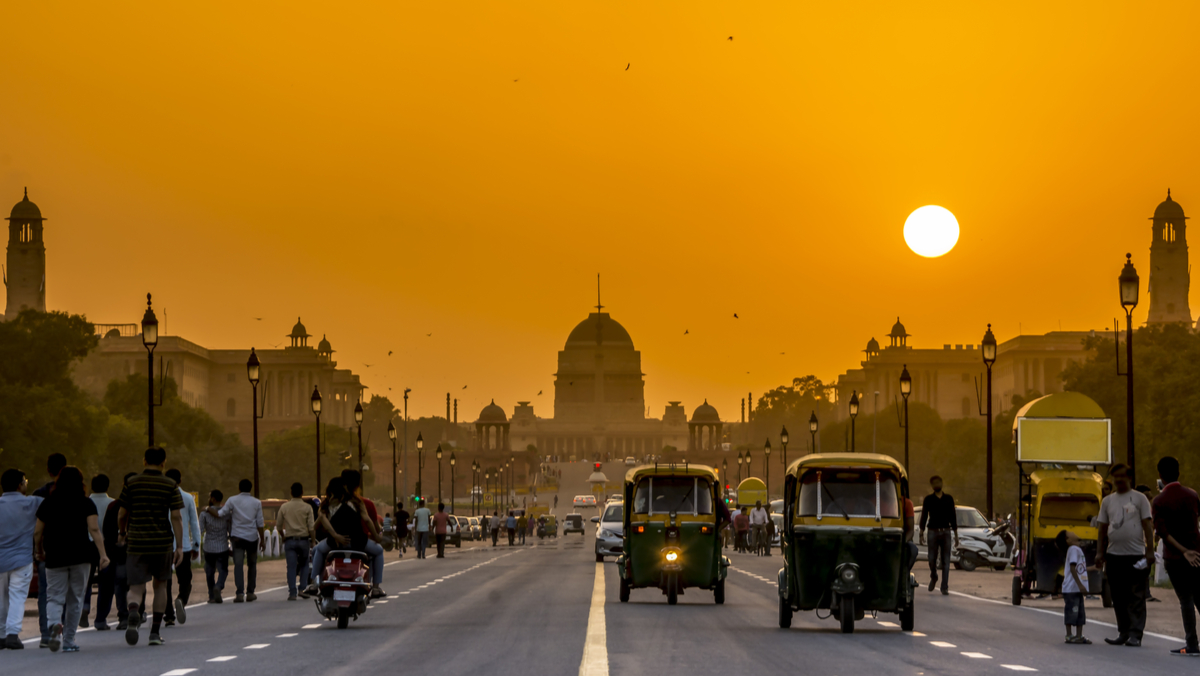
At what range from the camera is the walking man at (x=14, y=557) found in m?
16.7

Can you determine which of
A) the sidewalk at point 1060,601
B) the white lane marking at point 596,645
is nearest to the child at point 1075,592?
the sidewalk at point 1060,601

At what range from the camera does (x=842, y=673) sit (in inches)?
543

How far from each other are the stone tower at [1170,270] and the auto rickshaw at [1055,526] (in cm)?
13163

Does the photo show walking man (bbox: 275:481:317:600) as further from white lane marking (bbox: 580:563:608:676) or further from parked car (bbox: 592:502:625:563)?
parked car (bbox: 592:502:625:563)

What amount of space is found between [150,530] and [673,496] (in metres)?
8.91

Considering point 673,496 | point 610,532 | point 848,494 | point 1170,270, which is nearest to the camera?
point 848,494

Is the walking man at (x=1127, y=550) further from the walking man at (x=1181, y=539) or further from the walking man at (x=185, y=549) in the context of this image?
the walking man at (x=185, y=549)

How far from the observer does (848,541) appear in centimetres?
1836

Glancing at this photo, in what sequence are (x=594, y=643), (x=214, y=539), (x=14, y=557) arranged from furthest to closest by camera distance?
(x=214, y=539) → (x=14, y=557) → (x=594, y=643)

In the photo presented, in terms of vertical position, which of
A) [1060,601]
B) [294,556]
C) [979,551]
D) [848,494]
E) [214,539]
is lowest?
[979,551]

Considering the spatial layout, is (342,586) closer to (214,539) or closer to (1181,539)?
(214,539)

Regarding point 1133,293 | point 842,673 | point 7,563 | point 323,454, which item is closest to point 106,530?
point 7,563

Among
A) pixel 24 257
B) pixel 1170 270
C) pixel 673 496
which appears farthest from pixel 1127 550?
pixel 1170 270

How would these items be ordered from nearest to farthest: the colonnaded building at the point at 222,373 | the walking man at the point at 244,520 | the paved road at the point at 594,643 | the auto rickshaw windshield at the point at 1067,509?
the paved road at the point at 594,643 → the auto rickshaw windshield at the point at 1067,509 → the walking man at the point at 244,520 → the colonnaded building at the point at 222,373
